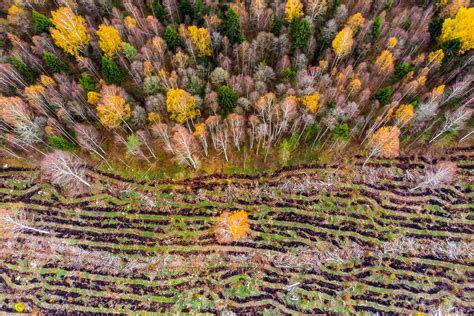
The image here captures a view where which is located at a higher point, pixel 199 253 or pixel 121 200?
pixel 121 200

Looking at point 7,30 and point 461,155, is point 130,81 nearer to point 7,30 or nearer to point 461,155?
point 7,30

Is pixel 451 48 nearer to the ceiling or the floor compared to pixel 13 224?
nearer to the ceiling

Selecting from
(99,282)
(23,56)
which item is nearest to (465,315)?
(99,282)

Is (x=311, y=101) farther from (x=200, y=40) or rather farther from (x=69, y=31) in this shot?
(x=69, y=31)

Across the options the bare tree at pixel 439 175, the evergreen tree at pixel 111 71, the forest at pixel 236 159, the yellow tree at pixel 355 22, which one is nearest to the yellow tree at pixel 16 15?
the forest at pixel 236 159

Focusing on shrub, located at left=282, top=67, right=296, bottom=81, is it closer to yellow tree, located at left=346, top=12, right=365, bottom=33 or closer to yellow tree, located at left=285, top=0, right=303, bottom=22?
yellow tree, located at left=285, top=0, right=303, bottom=22

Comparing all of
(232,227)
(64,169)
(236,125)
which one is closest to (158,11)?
(236,125)

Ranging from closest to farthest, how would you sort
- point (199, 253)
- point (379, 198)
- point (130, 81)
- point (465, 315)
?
point (465, 315) → point (199, 253) → point (379, 198) → point (130, 81)

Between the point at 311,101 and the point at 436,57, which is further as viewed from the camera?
the point at 436,57
